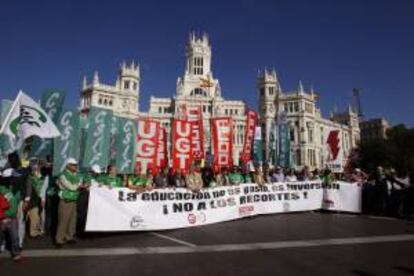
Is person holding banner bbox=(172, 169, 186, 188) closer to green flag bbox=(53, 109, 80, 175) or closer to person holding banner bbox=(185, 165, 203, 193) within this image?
person holding banner bbox=(185, 165, 203, 193)

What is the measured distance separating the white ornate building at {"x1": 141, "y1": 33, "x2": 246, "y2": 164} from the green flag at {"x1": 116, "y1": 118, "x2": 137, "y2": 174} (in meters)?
66.6

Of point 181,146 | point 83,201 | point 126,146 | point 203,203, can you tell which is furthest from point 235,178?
point 83,201

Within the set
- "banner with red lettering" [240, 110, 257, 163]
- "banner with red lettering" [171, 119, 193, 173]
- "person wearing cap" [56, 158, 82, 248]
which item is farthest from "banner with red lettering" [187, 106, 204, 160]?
"person wearing cap" [56, 158, 82, 248]

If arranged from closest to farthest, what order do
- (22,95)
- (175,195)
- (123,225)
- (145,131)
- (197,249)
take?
(197,249)
(22,95)
(123,225)
(175,195)
(145,131)

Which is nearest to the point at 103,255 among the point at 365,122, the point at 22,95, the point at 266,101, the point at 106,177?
the point at 106,177

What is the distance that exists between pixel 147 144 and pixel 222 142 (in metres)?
3.67

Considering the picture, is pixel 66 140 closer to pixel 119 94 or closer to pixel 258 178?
pixel 258 178

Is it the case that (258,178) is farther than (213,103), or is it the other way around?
(213,103)

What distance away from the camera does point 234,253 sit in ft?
24.5

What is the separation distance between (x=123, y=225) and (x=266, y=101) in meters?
82.3

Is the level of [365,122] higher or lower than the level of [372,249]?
higher

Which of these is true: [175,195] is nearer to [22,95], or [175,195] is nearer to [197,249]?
[197,249]

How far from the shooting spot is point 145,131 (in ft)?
43.9

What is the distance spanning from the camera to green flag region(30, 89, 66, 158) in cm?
1148
